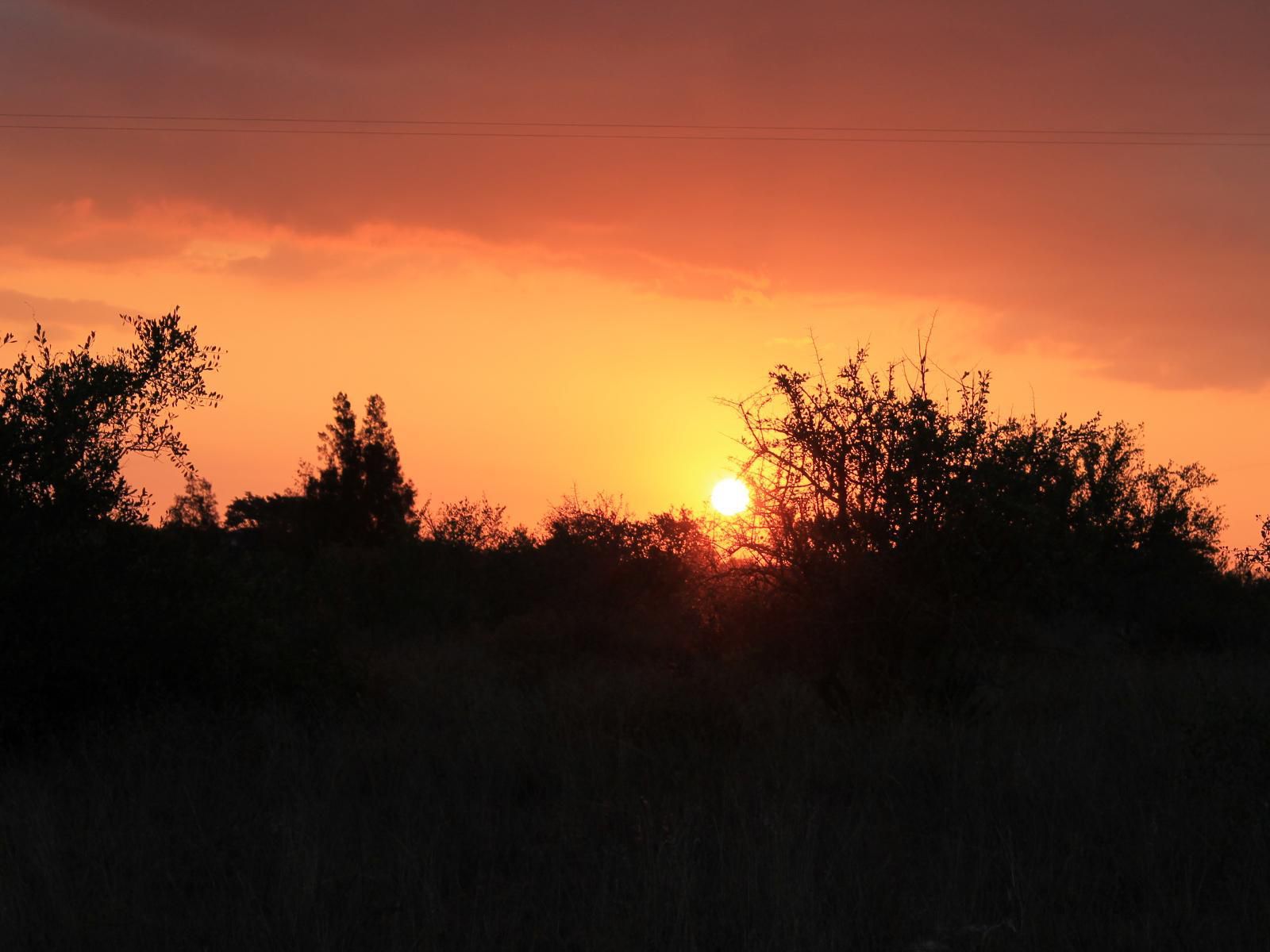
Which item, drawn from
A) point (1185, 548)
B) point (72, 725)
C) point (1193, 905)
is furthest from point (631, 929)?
point (1185, 548)

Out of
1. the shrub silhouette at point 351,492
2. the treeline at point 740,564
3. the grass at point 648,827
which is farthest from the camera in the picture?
the shrub silhouette at point 351,492

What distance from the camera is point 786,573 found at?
33.9ft

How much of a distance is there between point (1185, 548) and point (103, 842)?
61.8 feet

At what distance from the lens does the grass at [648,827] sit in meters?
5.22

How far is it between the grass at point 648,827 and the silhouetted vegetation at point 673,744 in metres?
0.03

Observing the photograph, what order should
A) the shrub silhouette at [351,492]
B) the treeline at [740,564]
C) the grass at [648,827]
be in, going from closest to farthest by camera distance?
the grass at [648,827] < the treeline at [740,564] < the shrub silhouette at [351,492]

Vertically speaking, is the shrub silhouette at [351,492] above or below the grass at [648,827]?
above

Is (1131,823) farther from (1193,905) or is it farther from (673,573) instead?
(673,573)

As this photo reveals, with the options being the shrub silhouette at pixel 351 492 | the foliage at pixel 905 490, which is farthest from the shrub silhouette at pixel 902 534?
the shrub silhouette at pixel 351 492

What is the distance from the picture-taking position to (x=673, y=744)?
8.96 m

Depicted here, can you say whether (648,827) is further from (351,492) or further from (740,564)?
(351,492)

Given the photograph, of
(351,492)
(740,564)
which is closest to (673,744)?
(740,564)

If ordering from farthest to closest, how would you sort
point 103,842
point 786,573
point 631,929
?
point 786,573, point 103,842, point 631,929

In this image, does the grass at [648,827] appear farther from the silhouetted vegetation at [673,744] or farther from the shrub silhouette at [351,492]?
the shrub silhouette at [351,492]
